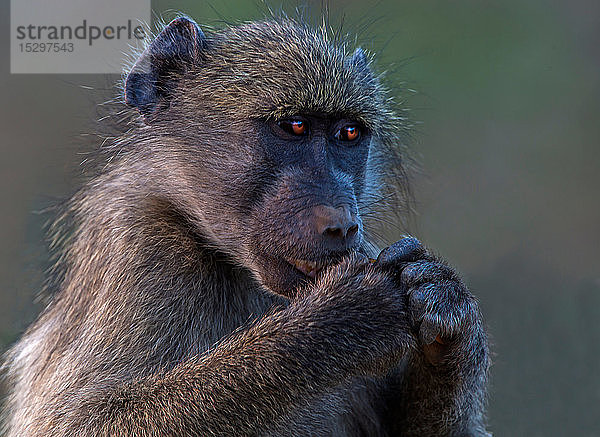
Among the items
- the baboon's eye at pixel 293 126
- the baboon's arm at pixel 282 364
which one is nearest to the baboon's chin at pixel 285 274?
the baboon's arm at pixel 282 364

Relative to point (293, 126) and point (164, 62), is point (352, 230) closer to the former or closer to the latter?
point (293, 126)

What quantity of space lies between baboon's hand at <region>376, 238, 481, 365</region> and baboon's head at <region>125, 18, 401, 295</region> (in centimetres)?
26

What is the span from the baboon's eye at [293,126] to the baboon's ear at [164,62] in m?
0.72

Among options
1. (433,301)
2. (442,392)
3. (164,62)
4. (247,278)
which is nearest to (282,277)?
(247,278)

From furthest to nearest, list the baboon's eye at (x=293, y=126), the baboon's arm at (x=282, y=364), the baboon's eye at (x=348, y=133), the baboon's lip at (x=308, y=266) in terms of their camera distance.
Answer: the baboon's eye at (x=348, y=133) < the baboon's eye at (x=293, y=126) < the baboon's lip at (x=308, y=266) < the baboon's arm at (x=282, y=364)

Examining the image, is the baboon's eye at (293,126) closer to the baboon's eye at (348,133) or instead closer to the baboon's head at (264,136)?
→ the baboon's head at (264,136)

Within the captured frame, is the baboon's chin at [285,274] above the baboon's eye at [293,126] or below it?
below

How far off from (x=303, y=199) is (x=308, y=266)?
307 mm

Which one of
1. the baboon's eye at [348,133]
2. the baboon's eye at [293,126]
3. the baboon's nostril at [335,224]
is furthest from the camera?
the baboon's eye at [348,133]

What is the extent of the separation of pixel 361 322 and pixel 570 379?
288 cm

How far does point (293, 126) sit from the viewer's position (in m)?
4.34

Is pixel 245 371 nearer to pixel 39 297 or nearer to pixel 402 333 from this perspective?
pixel 402 333

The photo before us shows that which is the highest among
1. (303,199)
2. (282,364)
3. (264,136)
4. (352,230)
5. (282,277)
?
(264,136)

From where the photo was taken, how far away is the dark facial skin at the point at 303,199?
396 cm
